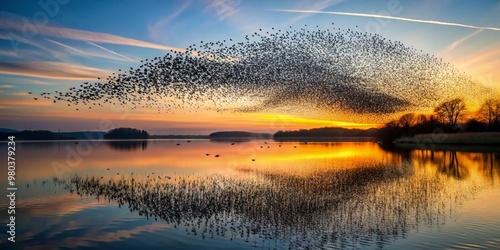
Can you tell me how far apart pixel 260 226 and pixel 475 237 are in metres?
9.49

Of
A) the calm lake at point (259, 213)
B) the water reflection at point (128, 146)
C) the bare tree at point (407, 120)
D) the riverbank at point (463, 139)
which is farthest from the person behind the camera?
the bare tree at point (407, 120)

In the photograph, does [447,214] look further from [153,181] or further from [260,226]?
[153,181]

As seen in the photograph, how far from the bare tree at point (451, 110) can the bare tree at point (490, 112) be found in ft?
22.5

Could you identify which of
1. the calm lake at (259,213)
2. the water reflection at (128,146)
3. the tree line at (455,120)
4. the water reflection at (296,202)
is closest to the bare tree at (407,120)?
the tree line at (455,120)

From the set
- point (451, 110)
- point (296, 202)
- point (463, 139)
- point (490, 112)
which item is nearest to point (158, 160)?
point (296, 202)

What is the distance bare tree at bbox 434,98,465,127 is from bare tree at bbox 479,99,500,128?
6857 millimetres

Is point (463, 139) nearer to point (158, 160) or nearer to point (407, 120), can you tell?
point (407, 120)

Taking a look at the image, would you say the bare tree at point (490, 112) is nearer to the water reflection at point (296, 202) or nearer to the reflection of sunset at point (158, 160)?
the reflection of sunset at point (158, 160)

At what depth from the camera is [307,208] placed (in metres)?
22.9

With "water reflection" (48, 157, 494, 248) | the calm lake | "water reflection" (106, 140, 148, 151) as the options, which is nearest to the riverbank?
"water reflection" (48, 157, 494, 248)

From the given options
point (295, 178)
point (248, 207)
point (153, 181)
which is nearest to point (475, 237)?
point (248, 207)

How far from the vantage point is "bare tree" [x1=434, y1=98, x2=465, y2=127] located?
132375mm

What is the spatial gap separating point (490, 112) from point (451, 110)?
11827mm

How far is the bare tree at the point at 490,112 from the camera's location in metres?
127
